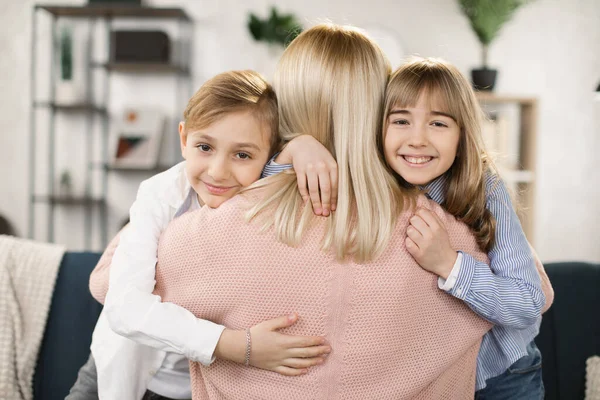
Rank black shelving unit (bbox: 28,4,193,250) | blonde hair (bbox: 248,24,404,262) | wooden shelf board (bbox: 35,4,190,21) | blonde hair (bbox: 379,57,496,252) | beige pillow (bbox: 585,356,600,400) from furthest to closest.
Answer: black shelving unit (bbox: 28,4,193,250) < wooden shelf board (bbox: 35,4,190,21) < beige pillow (bbox: 585,356,600,400) < blonde hair (bbox: 379,57,496,252) < blonde hair (bbox: 248,24,404,262)

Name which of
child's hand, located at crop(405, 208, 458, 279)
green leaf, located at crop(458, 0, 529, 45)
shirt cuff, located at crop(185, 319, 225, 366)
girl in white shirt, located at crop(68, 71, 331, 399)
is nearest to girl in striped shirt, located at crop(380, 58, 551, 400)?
child's hand, located at crop(405, 208, 458, 279)

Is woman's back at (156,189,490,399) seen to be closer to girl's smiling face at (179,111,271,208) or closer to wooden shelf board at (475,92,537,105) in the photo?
girl's smiling face at (179,111,271,208)

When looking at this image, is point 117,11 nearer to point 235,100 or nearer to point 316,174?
point 235,100

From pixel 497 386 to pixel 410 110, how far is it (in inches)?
25.9

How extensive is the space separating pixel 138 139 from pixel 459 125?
324 centimetres

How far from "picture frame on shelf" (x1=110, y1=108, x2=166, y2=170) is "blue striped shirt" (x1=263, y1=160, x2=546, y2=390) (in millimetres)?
2998

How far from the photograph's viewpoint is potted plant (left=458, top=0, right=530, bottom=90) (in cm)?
370

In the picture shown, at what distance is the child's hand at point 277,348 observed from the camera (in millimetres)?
1035

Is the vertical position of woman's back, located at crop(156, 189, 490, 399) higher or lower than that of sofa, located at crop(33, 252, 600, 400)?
higher

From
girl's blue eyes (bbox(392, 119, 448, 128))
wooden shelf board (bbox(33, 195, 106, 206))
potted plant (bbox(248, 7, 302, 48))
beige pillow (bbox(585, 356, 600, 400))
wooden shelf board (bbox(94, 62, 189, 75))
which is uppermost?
potted plant (bbox(248, 7, 302, 48))

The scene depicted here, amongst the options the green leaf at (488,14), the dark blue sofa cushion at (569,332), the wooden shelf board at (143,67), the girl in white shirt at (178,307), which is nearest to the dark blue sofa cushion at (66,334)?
the girl in white shirt at (178,307)

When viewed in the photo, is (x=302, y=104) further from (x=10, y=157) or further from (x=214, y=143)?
(x=10, y=157)

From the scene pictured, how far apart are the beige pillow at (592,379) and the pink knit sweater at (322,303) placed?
860 mm

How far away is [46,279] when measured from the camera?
182cm
